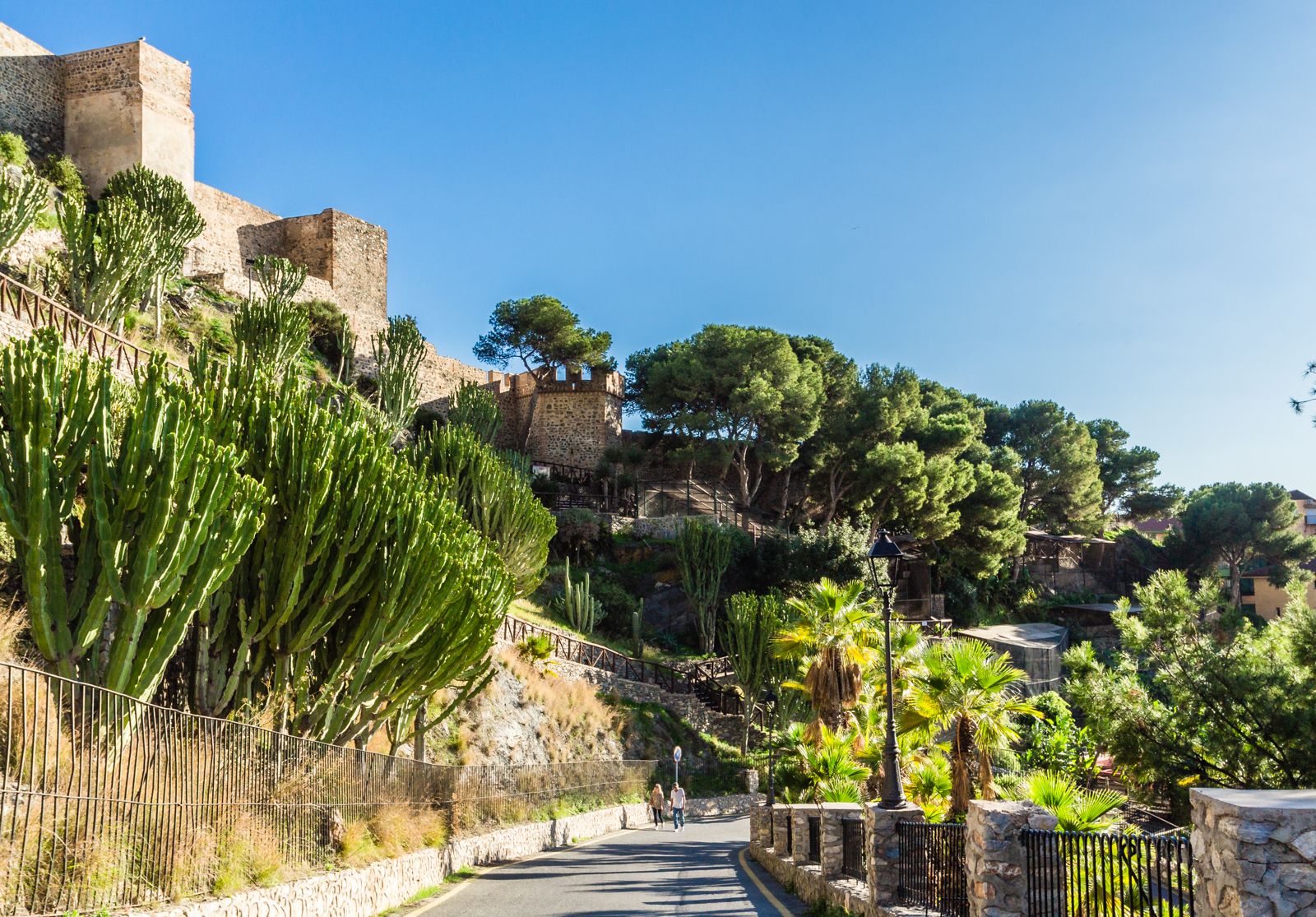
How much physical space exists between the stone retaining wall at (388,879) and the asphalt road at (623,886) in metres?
0.39

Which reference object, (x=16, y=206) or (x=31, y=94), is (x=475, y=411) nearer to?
(x=16, y=206)

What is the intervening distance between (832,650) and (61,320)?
625 inches

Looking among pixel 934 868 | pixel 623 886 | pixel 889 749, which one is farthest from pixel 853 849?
pixel 623 886

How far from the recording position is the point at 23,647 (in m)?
9.71

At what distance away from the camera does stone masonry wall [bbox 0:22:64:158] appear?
33281 mm

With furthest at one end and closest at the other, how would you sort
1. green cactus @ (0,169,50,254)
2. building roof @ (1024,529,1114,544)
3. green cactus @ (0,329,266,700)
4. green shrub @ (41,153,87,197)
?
building roof @ (1024,529,1114,544) < green shrub @ (41,153,87,197) < green cactus @ (0,169,50,254) < green cactus @ (0,329,266,700)

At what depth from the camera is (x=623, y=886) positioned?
1248 cm

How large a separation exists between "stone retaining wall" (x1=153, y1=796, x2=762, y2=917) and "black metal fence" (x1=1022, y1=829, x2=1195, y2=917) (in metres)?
6.23

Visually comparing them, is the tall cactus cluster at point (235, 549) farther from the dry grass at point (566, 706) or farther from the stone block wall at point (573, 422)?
the stone block wall at point (573, 422)

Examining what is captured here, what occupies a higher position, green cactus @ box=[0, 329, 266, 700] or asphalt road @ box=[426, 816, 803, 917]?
green cactus @ box=[0, 329, 266, 700]

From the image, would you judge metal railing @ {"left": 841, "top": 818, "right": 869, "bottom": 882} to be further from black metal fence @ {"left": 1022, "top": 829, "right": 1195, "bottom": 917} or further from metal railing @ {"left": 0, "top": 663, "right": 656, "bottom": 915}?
metal railing @ {"left": 0, "top": 663, "right": 656, "bottom": 915}

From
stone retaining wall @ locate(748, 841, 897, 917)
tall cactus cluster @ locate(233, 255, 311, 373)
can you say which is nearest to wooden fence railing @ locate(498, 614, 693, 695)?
tall cactus cluster @ locate(233, 255, 311, 373)

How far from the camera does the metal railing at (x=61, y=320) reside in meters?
15.5

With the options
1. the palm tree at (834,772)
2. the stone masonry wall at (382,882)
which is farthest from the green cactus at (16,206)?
the palm tree at (834,772)
